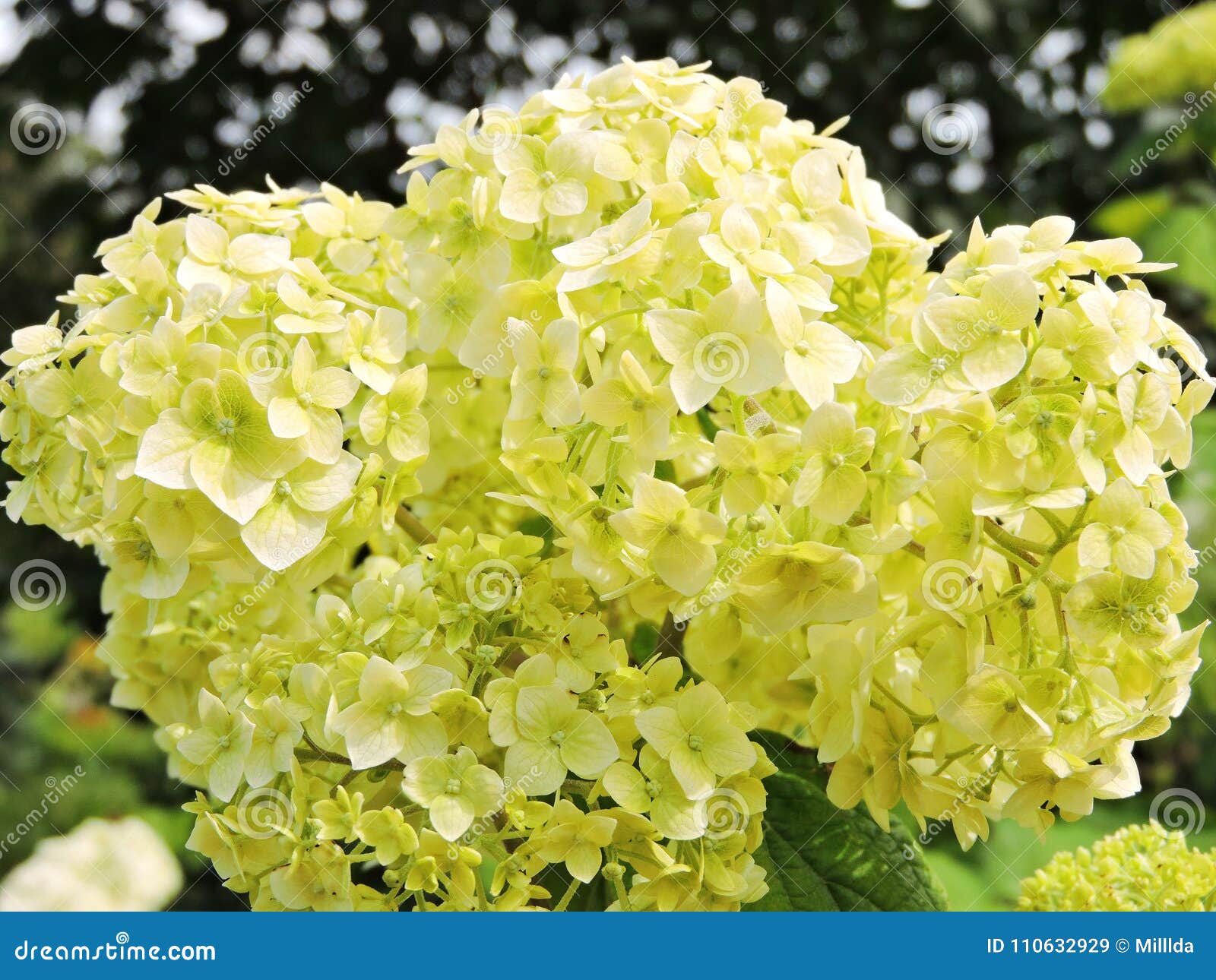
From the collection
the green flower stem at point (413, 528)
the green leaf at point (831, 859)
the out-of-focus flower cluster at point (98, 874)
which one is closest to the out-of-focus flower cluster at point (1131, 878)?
the green leaf at point (831, 859)

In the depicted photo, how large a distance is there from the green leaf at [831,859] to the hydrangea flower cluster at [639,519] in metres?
0.06

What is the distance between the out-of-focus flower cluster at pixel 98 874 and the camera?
5.45ft

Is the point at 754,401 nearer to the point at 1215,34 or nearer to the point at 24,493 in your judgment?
the point at 24,493

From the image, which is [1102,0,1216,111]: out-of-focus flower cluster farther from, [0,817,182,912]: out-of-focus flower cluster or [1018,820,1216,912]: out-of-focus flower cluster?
[0,817,182,912]: out-of-focus flower cluster

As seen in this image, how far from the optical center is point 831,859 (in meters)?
0.68

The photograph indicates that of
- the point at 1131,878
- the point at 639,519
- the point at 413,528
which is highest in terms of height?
the point at 639,519

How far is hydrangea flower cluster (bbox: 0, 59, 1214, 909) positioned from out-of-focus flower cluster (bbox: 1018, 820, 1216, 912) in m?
0.09

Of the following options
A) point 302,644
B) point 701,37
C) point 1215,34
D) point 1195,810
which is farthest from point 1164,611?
point 701,37

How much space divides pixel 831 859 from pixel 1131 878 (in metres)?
0.18

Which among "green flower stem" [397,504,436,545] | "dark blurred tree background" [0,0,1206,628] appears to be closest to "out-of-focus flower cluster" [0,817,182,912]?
"dark blurred tree background" [0,0,1206,628]

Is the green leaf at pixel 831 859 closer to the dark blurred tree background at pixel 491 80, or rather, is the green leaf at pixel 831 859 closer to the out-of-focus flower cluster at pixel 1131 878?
the out-of-focus flower cluster at pixel 1131 878

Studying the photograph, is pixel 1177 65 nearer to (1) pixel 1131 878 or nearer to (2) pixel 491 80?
(2) pixel 491 80

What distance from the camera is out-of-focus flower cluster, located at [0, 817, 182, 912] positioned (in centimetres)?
166

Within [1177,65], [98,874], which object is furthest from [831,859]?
[1177,65]
